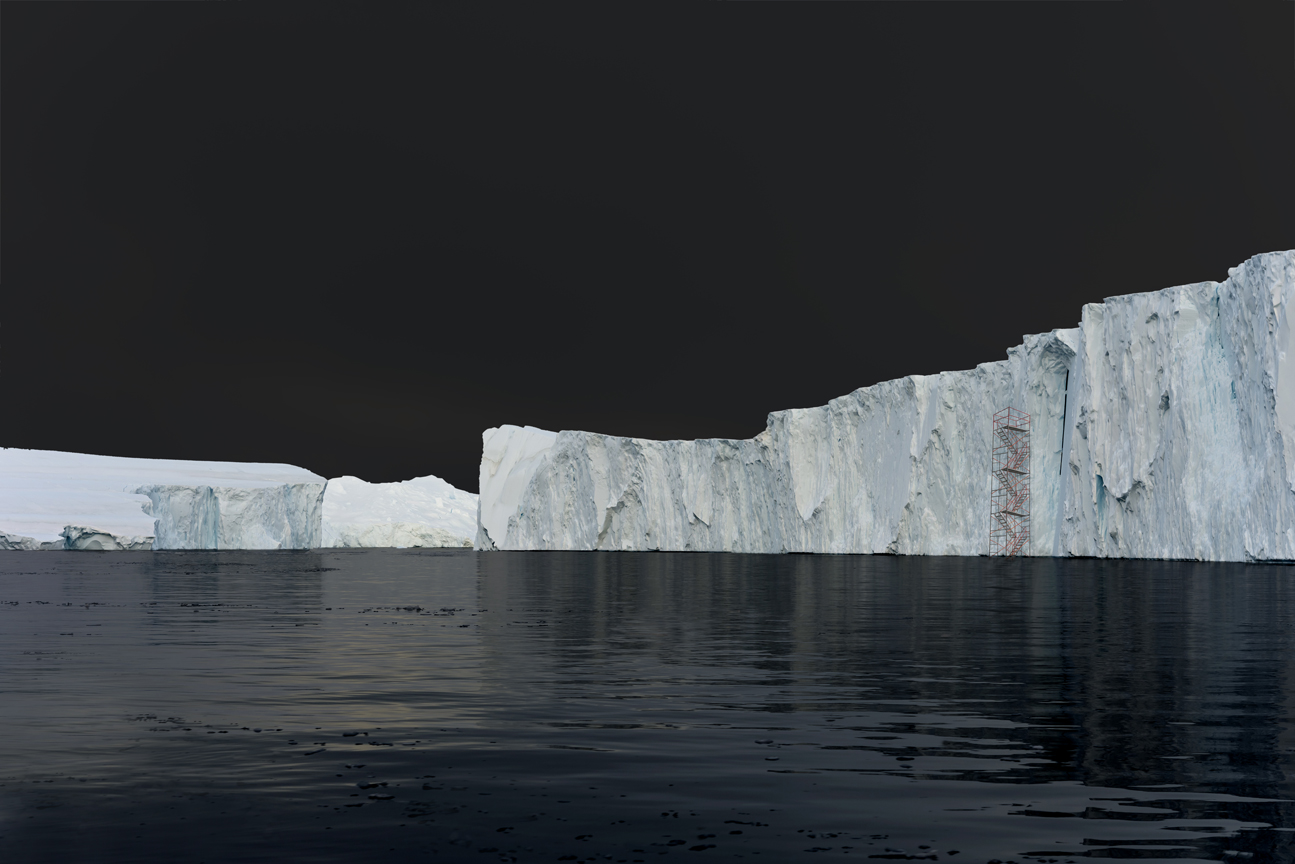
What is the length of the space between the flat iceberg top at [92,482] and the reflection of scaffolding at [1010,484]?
67.4 m

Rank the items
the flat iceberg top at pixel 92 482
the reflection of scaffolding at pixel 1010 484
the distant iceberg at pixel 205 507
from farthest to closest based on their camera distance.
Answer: the flat iceberg top at pixel 92 482 → the distant iceberg at pixel 205 507 → the reflection of scaffolding at pixel 1010 484

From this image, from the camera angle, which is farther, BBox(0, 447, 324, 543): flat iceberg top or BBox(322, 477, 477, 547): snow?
BBox(322, 477, 477, 547): snow

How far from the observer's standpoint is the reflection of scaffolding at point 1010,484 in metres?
57.7

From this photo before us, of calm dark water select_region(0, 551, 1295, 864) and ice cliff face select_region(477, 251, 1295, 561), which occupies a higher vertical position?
ice cliff face select_region(477, 251, 1295, 561)

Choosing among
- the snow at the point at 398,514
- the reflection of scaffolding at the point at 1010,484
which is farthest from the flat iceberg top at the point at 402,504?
the reflection of scaffolding at the point at 1010,484

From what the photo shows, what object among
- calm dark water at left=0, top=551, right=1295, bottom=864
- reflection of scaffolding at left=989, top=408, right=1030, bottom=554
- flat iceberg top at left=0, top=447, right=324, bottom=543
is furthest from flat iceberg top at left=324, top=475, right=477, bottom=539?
calm dark water at left=0, top=551, right=1295, bottom=864

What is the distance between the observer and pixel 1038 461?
57312 mm

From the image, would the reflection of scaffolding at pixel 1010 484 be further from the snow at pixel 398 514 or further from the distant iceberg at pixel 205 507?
the snow at pixel 398 514

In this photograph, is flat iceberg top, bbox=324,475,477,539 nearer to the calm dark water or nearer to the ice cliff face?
the ice cliff face

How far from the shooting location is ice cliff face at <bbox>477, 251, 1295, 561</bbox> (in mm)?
43500

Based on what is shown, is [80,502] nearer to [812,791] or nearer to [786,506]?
[786,506]

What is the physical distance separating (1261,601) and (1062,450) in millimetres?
33359

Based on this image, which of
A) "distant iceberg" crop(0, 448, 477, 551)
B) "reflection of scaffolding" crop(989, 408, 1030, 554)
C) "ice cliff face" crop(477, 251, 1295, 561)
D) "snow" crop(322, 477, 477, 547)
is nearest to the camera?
"ice cliff face" crop(477, 251, 1295, 561)

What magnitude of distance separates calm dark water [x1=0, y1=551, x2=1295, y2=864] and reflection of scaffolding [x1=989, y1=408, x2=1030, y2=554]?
37701 mm
